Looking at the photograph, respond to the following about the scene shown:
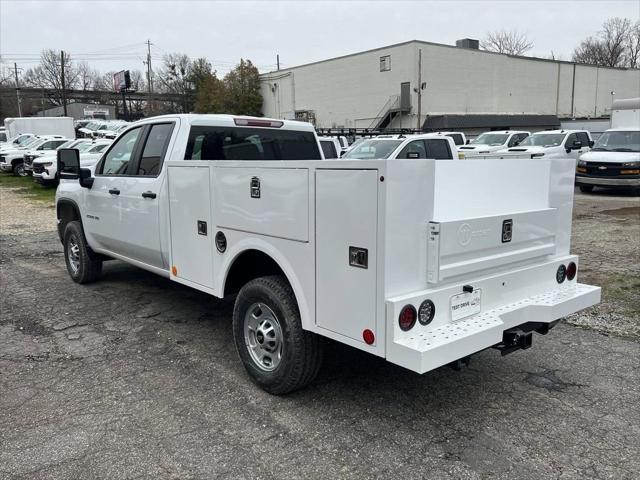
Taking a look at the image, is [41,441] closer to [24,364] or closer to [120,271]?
[24,364]

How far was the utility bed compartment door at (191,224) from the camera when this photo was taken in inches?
177

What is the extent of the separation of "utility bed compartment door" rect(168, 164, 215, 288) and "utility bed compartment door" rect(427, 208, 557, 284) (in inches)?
75.8

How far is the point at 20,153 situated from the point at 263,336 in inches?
1078

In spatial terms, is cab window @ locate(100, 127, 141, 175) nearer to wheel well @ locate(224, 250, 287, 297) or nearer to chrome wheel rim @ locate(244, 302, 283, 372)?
wheel well @ locate(224, 250, 287, 297)

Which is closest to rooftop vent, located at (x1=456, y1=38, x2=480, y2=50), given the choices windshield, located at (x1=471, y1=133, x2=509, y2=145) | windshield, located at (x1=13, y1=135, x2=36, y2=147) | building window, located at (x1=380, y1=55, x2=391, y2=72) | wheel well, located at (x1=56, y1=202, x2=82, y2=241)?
building window, located at (x1=380, y1=55, x2=391, y2=72)

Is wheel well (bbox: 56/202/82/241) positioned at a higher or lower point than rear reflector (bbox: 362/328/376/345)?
higher

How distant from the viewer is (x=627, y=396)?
4059mm

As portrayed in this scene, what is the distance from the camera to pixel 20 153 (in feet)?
89.0

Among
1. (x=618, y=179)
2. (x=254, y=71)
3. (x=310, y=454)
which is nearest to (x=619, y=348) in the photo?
(x=310, y=454)

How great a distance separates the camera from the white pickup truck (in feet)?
10.3

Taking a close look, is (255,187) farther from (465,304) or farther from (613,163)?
(613,163)

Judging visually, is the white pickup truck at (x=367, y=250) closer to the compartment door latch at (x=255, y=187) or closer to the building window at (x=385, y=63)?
the compartment door latch at (x=255, y=187)

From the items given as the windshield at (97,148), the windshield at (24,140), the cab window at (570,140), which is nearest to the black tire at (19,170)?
the windshield at (24,140)

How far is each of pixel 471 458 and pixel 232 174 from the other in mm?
2463
